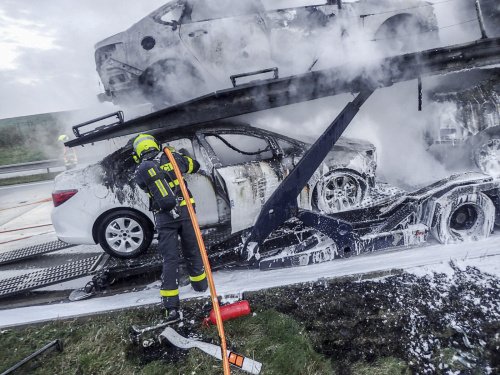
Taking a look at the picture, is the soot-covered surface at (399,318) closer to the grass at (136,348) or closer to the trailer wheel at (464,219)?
the grass at (136,348)

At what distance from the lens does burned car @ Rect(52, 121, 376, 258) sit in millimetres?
4340

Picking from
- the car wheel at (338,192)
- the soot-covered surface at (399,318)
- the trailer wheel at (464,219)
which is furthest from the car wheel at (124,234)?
the trailer wheel at (464,219)

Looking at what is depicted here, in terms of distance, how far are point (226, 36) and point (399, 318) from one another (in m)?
4.47

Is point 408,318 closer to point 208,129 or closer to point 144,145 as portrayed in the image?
point 144,145

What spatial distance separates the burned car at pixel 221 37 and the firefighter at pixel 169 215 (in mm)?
2140

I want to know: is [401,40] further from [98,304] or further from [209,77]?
[98,304]

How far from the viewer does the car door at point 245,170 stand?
4031mm

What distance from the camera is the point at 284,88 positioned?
145 inches

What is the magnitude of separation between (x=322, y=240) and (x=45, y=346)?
9.00 ft

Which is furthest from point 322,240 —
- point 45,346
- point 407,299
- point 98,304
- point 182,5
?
point 182,5

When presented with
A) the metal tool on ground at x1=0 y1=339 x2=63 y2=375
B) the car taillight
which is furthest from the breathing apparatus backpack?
the car taillight

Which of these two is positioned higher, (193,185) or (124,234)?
(193,185)

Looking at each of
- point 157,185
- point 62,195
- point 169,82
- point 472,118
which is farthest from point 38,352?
point 472,118

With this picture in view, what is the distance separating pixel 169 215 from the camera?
3500mm
